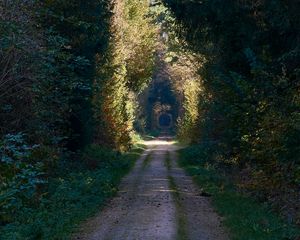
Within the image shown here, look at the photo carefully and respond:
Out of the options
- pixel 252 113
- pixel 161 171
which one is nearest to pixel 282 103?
pixel 252 113

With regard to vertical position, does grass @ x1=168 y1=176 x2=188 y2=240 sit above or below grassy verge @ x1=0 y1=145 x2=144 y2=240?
below

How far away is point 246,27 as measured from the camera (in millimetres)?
18375

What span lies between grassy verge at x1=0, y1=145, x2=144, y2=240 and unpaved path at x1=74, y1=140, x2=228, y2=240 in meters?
0.39

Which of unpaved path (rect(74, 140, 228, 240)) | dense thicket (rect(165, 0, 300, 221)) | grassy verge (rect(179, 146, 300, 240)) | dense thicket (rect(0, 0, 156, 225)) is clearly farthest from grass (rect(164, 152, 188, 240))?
dense thicket (rect(0, 0, 156, 225))

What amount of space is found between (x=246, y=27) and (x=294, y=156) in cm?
599

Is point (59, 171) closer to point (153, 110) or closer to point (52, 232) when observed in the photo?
point (52, 232)

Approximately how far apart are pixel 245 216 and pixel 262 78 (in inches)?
182

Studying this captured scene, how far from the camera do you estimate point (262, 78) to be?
16.2 meters

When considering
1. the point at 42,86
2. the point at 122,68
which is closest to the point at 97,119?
the point at 122,68

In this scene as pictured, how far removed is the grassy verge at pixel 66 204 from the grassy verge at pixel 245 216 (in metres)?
3.56

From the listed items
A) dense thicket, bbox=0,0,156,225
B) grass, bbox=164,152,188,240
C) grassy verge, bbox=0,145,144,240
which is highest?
dense thicket, bbox=0,0,156,225

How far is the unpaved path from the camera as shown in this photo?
37.9 feet

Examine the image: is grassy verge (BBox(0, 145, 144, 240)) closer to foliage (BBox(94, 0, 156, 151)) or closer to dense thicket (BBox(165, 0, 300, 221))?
dense thicket (BBox(165, 0, 300, 221))

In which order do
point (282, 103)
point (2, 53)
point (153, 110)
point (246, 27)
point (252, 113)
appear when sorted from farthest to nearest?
point (153, 110), point (246, 27), point (252, 113), point (282, 103), point (2, 53)
